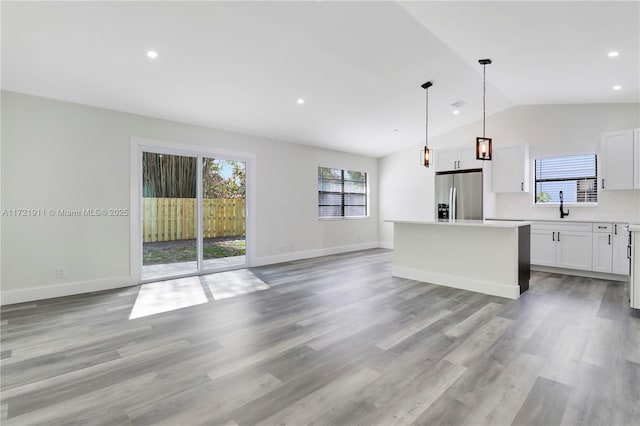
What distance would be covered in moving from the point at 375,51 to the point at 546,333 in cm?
350

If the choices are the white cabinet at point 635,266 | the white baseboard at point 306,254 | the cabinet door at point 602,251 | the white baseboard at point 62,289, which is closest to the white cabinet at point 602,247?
the cabinet door at point 602,251

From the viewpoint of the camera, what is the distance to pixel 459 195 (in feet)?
21.3

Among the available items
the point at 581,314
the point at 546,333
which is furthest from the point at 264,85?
the point at 581,314

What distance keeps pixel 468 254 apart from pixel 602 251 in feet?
7.94

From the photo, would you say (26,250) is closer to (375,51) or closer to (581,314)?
(375,51)

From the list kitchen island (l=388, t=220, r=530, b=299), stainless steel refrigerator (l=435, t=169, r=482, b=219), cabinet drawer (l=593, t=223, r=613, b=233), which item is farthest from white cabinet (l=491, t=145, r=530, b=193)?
kitchen island (l=388, t=220, r=530, b=299)

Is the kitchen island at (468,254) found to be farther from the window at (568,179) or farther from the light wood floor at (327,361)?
the window at (568,179)

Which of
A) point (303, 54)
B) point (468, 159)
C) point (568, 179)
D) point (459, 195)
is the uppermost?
point (303, 54)

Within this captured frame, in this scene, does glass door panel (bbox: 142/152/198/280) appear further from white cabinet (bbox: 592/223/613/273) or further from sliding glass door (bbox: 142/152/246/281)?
white cabinet (bbox: 592/223/613/273)

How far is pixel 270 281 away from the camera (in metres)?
4.84

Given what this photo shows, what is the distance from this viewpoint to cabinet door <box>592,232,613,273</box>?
488 centimetres

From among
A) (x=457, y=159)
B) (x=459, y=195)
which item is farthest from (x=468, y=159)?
(x=459, y=195)

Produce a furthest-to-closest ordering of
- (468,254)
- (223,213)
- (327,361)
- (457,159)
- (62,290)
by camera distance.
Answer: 1. (457,159)
2. (223,213)
3. (468,254)
4. (62,290)
5. (327,361)

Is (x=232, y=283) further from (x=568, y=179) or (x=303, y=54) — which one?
(x=568, y=179)
